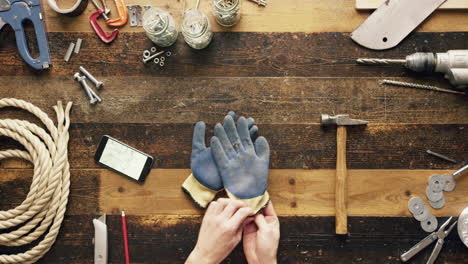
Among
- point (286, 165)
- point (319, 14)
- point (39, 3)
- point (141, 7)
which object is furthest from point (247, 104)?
point (39, 3)

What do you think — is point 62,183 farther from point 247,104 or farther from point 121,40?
point 247,104

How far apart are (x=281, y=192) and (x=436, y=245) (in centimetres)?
55

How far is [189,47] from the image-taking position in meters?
1.24

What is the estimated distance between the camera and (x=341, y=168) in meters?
1.20

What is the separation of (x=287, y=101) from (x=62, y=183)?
833 mm

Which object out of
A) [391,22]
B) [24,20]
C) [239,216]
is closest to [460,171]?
[391,22]

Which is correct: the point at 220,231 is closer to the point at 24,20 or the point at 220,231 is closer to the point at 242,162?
the point at 242,162

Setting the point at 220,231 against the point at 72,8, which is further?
the point at 72,8

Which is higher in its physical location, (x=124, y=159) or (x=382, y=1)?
(x=382, y=1)

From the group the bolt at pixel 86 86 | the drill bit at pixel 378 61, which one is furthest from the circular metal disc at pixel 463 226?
the bolt at pixel 86 86

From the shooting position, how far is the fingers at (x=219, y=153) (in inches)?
45.6

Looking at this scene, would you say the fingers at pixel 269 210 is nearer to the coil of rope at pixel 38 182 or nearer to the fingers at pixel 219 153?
the fingers at pixel 219 153

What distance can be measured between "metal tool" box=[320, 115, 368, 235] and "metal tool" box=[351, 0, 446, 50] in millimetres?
275

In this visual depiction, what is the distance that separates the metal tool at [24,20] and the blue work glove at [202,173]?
0.60 m
